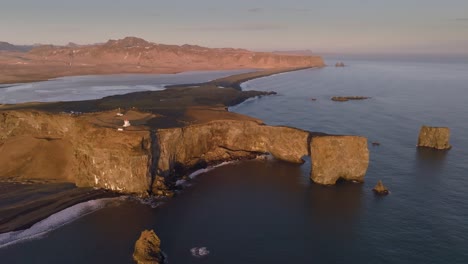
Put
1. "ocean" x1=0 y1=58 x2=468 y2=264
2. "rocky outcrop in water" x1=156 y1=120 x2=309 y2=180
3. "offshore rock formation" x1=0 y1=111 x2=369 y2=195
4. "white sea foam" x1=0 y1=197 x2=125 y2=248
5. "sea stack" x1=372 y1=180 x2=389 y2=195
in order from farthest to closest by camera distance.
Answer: "rocky outcrop in water" x1=156 y1=120 x2=309 y2=180
"sea stack" x1=372 y1=180 x2=389 y2=195
"offshore rock formation" x1=0 y1=111 x2=369 y2=195
"white sea foam" x1=0 y1=197 x2=125 y2=248
"ocean" x1=0 y1=58 x2=468 y2=264

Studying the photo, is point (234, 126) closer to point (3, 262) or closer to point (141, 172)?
point (141, 172)

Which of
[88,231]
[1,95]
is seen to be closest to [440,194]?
[88,231]

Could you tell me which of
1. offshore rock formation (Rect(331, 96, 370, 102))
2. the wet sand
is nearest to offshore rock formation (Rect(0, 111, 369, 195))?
the wet sand

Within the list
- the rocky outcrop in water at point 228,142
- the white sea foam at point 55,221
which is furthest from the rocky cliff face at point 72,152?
the rocky outcrop in water at point 228,142

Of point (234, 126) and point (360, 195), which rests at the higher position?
point (234, 126)

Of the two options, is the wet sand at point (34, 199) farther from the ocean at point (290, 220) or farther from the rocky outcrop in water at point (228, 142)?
the rocky outcrop in water at point (228, 142)

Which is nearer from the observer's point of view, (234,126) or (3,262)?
(3,262)

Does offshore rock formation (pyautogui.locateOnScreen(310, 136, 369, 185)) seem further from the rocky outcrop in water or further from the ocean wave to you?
the ocean wave
